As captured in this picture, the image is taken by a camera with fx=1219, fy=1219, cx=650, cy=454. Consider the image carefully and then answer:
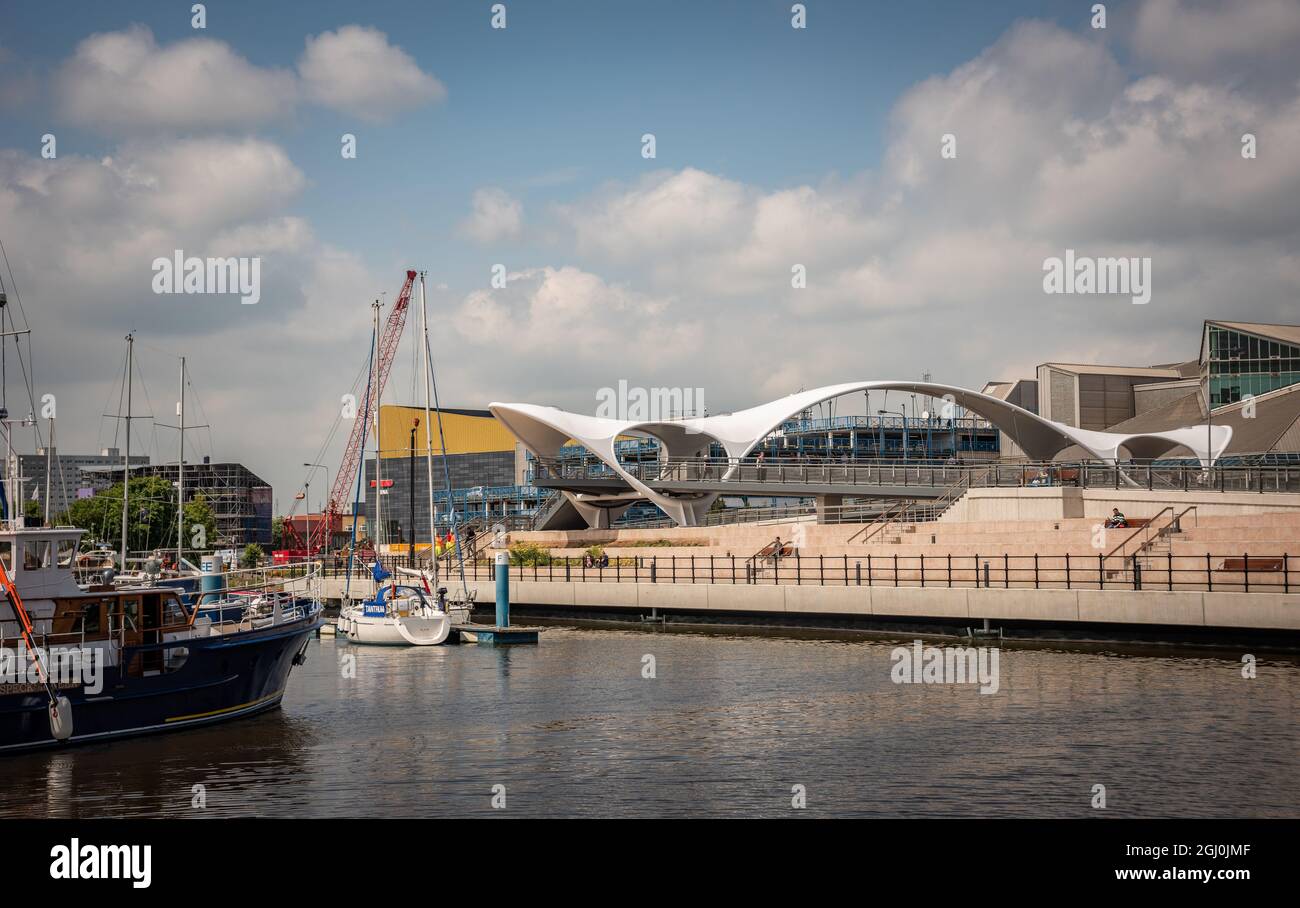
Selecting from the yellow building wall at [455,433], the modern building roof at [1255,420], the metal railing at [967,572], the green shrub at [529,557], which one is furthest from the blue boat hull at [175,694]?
the yellow building wall at [455,433]

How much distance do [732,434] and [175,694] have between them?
43443 mm

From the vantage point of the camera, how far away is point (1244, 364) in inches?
3044

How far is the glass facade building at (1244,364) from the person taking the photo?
75750 mm

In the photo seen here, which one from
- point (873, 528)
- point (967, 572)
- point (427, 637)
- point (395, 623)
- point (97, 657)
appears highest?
point (873, 528)

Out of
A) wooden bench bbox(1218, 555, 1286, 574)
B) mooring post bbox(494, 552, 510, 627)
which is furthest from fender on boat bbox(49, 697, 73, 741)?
wooden bench bbox(1218, 555, 1286, 574)

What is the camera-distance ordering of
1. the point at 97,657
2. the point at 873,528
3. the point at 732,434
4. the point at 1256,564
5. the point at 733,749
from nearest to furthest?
the point at 733,749 < the point at 97,657 < the point at 1256,564 < the point at 873,528 < the point at 732,434

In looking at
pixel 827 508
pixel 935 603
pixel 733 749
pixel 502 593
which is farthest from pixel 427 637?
pixel 827 508

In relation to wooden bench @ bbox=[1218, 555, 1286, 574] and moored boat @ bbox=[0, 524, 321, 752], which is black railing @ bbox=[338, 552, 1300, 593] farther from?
moored boat @ bbox=[0, 524, 321, 752]

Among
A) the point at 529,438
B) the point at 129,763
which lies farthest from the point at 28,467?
the point at 129,763

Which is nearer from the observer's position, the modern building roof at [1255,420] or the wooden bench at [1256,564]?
the wooden bench at [1256,564]

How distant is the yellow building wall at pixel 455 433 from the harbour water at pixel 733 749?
3756 inches

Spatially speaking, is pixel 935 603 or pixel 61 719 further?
pixel 935 603

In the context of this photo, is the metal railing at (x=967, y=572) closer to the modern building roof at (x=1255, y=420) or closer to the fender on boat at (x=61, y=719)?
the fender on boat at (x=61, y=719)

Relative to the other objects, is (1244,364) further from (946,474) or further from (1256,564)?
(1256,564)
